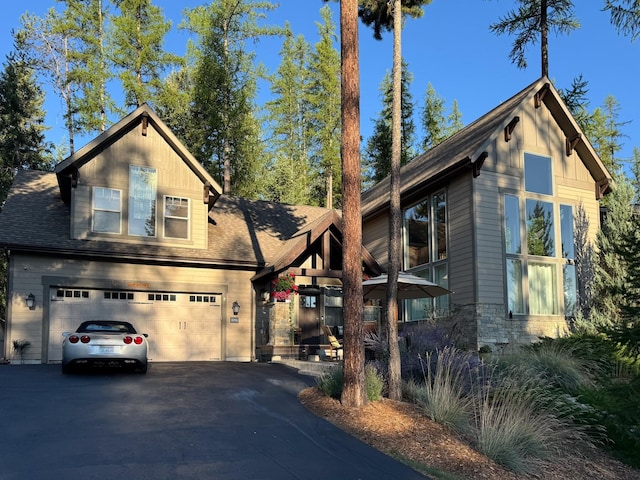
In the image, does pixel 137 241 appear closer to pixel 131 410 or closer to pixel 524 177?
pixel 131 410

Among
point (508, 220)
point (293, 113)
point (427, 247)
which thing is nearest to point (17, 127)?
point (293, 113)

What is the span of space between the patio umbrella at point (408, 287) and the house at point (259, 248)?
58.6 inches

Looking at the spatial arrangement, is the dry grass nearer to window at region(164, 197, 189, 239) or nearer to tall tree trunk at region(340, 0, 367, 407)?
tall tree trunk at region(340, 0, 367, 407)

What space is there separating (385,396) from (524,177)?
1055cm

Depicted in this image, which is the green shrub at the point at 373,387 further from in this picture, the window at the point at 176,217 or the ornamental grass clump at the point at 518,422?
the window at the point at 176,217

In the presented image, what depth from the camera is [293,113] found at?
39438 millimetres

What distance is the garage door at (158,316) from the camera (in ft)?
56.1

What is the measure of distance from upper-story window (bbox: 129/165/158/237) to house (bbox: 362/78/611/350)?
850 centimetres

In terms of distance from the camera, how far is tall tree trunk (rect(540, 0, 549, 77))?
25266 millimetres

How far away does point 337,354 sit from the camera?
1791 centimetres

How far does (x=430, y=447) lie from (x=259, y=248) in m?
13.0

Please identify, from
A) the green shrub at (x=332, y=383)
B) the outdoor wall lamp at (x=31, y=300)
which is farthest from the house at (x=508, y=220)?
the outdoor wall lamp at (x=31, y=300)

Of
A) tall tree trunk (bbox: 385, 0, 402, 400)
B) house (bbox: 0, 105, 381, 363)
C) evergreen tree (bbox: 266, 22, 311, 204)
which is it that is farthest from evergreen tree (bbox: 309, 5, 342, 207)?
tall tree trunk (bbox: 385, 0, 402, 400)

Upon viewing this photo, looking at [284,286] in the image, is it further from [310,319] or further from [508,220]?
[508,220]
